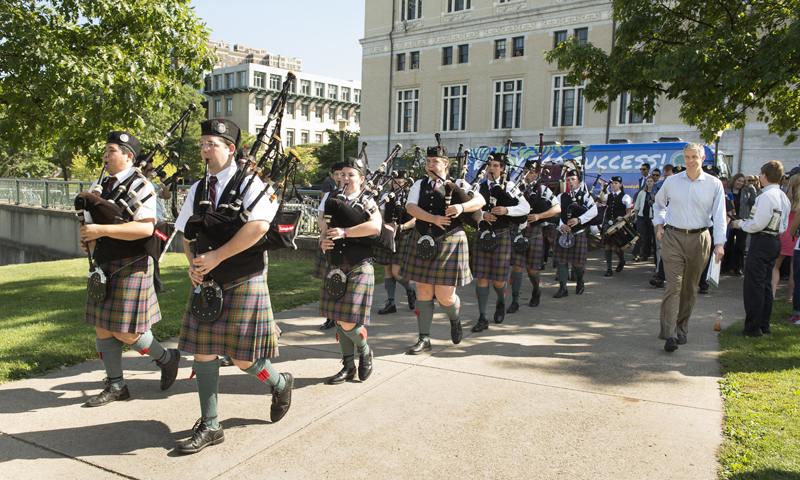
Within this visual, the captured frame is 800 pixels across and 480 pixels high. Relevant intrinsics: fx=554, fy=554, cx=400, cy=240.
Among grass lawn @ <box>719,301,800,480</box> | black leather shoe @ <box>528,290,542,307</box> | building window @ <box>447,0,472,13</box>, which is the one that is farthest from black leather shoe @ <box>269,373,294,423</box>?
building window @ <box>447,0,472,13</box>

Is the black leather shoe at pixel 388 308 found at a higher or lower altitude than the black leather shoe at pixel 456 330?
lower

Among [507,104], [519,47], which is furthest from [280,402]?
[519,47]

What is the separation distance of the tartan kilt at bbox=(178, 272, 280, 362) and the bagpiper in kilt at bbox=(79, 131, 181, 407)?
74 centimetres

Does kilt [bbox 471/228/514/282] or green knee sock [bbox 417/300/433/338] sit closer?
green knee sock [bbox 417/300/433/338]

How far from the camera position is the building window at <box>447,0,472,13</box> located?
34.3 meters

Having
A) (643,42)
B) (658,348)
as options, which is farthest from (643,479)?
(643,42)

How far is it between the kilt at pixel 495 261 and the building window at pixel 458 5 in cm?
3187

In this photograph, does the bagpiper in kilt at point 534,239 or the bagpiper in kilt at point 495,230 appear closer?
the bagpiper in kilt at point 495,230

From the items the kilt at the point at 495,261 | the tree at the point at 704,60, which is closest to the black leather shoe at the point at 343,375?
the kilt at the point at 495,261

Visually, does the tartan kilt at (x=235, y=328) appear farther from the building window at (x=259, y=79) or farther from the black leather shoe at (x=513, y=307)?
the building window at (x=259, y=79)

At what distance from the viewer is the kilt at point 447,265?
4.84m

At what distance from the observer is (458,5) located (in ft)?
114

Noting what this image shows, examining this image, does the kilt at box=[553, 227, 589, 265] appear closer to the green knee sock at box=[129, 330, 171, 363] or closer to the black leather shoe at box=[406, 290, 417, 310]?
the black leather shoe at box=[406, 290, 417, 310]

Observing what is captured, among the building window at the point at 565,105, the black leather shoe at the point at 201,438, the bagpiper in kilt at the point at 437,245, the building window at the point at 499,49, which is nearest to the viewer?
the black leather shoe at the point at 201,438
